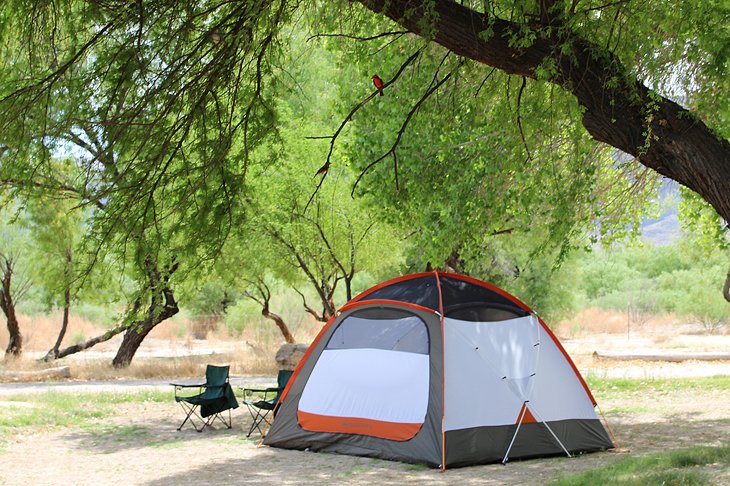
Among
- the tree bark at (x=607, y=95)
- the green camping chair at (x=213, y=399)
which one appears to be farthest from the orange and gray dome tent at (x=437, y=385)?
the tree bark at (x=607, y=95)

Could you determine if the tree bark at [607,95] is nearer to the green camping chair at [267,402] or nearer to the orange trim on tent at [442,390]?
the orange trim on tent at [442,390]

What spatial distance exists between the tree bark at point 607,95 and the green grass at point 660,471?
1.79m

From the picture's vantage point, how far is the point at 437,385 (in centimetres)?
775

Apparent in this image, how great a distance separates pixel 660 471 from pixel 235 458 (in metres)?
3.87

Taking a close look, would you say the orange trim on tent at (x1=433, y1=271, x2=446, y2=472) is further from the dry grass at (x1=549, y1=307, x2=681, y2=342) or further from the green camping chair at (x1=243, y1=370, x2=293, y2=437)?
the dry grass at (x1=549, y1=307, x2=681, y2=342)

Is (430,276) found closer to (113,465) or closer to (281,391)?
(281,391)

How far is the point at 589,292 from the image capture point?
46250 mm

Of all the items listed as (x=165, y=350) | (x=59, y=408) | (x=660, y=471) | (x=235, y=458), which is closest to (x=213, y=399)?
(x=235, y=458)

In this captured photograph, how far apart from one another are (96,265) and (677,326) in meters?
31.3

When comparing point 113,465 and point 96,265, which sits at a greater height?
point 96,265

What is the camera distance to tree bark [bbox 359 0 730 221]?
17.0 ft

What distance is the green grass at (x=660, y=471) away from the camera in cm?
569

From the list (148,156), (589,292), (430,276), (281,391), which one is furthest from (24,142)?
(589,292)

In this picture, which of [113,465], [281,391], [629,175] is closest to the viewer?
[113,465]
